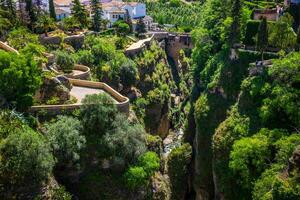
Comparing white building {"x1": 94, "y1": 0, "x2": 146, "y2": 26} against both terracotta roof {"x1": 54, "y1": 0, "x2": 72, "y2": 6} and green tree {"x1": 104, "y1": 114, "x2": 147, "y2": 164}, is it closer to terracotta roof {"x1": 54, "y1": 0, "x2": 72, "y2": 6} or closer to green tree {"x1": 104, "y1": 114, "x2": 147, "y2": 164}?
terracotta roof {"x1": 54, "y1": 0, "x2": 72, "y2": 6}

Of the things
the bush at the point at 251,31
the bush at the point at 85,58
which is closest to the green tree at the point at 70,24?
Result: the bush at the point at 85,58

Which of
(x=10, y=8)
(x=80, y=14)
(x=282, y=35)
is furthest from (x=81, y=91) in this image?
(x=80, y=14)

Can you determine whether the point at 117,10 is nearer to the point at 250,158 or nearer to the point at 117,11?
the point at 117,11

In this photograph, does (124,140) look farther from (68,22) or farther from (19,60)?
(68,22)

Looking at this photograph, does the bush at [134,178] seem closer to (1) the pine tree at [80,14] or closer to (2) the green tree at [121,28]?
(1) the pine tree at [80,14]

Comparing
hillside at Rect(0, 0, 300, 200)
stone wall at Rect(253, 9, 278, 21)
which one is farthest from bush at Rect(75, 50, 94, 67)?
stone wall at Rect(253, 9, 278, 21)

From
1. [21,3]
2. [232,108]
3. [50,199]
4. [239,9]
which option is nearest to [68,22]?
[21,3]
